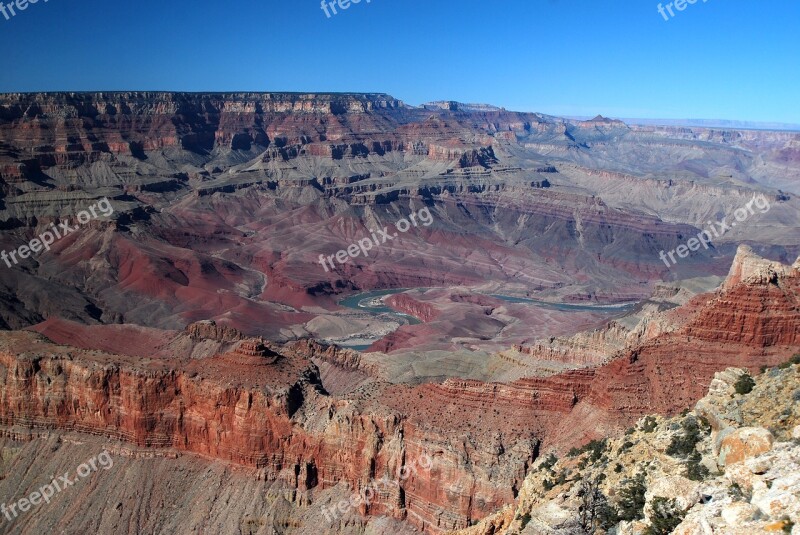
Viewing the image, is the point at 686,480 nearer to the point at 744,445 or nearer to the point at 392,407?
the point at 744,445

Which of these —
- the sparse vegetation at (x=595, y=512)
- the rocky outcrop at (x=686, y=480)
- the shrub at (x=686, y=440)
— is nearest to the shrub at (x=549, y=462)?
the rocky outcrop at (x=686, y=480)

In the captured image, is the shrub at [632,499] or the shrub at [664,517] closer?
the shrub at [664,517]

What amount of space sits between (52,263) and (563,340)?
10755cm

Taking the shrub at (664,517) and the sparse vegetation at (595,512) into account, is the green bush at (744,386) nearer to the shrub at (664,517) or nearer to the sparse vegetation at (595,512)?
the sparse vegetation at (595,512)

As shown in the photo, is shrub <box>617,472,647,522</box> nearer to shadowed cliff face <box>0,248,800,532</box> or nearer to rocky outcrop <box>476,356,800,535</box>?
rocky outcrop <box>476,356,800,535</box>

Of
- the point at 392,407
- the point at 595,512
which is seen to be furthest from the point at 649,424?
the point at 392,407

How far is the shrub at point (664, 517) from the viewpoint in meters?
19.1

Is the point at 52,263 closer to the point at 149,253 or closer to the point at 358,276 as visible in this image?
the point at 149,253

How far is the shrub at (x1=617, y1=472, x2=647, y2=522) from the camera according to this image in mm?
22339

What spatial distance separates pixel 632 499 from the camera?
23156 mm

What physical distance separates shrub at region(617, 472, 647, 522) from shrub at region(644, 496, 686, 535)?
2.10 metres

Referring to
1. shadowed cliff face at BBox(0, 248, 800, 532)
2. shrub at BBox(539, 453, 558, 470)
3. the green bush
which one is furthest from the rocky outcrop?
shadowed cliff face at BBox(0, 248, 800, 532)

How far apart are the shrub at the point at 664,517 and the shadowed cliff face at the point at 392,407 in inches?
872

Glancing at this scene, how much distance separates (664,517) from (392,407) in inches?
1142
